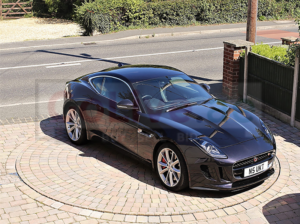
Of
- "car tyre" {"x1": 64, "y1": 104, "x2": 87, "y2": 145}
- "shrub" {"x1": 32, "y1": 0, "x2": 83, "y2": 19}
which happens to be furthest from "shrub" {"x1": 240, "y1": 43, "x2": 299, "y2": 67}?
"shrub" {"x1": 32, "y1": 0, "x2": 83, "y2": 19}

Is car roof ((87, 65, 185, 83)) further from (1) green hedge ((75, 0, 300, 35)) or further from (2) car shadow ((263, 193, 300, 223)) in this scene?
(1) green hedge ((75, 0, 300, 35))

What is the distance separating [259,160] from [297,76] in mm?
3257

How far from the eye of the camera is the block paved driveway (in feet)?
17.3

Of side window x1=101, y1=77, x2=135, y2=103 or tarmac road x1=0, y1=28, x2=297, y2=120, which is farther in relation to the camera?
tarmac road x1=0, y1=28, x2=297, y2=120

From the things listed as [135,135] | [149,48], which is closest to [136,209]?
[135,135]

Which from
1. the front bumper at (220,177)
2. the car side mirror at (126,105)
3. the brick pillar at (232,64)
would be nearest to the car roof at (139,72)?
the car side mirror at (126,105)

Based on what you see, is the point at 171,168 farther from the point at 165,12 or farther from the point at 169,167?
the point at 165,12

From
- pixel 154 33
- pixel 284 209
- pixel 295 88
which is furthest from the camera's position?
pixel 154 33

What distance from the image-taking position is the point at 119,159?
23.4 ft

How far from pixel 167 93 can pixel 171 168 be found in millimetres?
1424

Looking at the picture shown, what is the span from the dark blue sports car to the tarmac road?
2.85 m

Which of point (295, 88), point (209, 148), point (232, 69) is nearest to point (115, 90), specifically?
point (209, 148)

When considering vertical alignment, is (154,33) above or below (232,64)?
above

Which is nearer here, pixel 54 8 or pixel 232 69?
pixel 232 69
